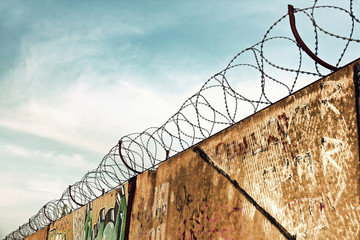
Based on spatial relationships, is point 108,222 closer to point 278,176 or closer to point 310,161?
point 278,176

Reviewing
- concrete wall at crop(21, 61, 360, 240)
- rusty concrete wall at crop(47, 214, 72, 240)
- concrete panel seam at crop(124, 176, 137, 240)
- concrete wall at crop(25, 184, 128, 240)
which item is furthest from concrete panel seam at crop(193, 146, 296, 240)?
rusty concrete wall at crop(47, 214, 72, 240)

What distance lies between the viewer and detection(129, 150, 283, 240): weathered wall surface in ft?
12.9

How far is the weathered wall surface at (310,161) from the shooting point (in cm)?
294

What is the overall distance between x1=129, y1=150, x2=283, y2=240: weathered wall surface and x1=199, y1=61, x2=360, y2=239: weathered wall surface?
0.62ft

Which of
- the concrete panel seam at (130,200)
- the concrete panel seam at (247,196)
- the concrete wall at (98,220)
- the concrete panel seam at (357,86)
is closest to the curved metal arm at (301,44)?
the concrete panel seam at (357,86)

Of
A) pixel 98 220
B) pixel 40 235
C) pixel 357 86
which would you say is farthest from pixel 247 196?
pixel 40 235

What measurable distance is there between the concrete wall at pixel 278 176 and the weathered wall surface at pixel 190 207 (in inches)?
0.5

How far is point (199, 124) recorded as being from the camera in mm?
4895

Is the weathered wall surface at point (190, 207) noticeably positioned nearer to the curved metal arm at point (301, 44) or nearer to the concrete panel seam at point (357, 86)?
the concrete panel seam at point (357, 86)

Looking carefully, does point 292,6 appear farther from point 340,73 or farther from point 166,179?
point 166,179

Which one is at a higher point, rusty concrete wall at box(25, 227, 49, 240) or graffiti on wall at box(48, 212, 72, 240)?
rusty concrete wall at box(25, 227, 49, 240)

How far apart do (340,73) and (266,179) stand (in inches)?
48.5

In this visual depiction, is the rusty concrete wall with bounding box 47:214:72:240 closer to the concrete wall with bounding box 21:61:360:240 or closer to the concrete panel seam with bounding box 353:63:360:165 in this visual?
the concrete wall with bounding box 21:61:360:240

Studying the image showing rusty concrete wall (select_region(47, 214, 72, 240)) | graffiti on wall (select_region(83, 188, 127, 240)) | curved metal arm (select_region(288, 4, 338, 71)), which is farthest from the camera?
rusty concrete wall (select_region(47, 214, 72, 240))
